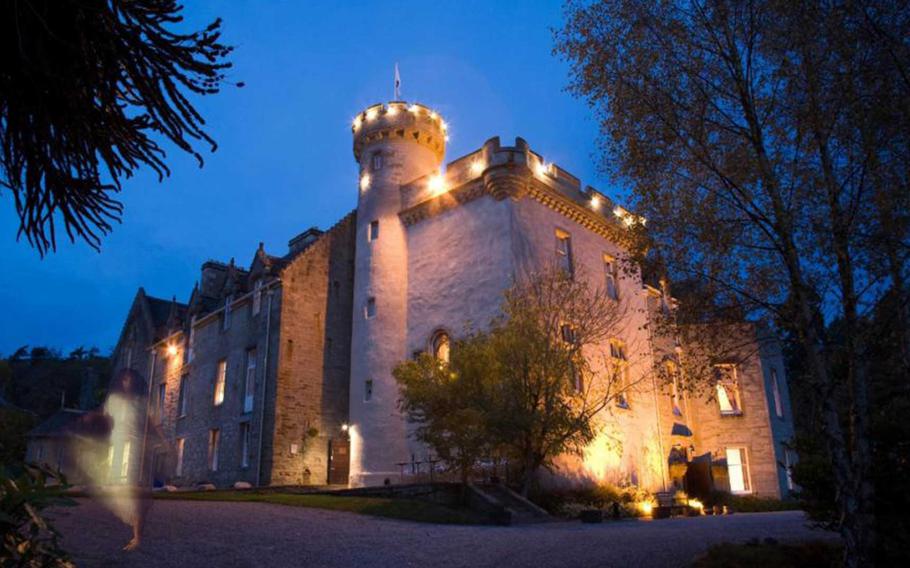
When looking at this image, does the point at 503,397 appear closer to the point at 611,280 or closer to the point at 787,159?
the point at 787,159

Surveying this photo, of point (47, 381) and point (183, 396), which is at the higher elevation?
point (47, 381)

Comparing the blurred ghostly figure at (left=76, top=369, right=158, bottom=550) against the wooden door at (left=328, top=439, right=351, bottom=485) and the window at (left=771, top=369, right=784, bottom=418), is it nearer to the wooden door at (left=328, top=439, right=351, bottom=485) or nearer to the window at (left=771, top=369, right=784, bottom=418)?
the wooden door at (left=328, top=439, right=351, bottom=485)

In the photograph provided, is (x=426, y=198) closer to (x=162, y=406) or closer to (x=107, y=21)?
(x=162, y=406)

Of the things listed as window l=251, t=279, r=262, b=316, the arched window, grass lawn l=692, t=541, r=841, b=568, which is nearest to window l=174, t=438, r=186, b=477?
window l=251, t=279, r=262, b=316

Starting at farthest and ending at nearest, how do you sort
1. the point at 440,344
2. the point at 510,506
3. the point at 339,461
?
the point at 339,461 → the point at 440,344 → the point at 510,506

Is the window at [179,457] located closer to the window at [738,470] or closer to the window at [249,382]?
the window at [249,382]

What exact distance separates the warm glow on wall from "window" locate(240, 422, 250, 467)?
1361 centimetres

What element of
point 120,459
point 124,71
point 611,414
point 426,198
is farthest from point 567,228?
point 120,459

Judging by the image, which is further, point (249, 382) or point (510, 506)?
point (249, 382)

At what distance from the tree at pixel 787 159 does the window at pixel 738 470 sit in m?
23.0

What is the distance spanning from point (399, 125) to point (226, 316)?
13494 millimetres

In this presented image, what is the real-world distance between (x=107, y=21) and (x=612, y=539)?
11.6m

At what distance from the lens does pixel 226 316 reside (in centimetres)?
3269

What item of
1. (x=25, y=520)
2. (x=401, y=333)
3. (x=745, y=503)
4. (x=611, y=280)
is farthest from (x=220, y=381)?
(x=25, y=520)
